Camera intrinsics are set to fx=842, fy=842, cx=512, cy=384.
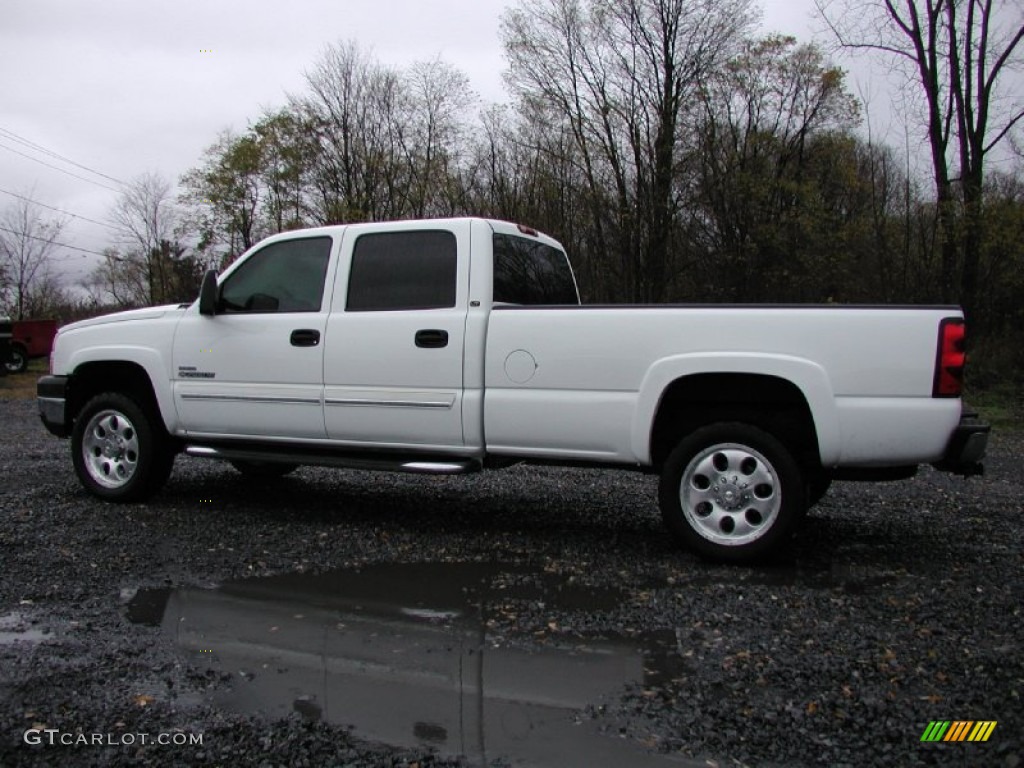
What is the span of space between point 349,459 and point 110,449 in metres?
2.13

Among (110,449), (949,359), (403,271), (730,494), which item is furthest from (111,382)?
(949,359)

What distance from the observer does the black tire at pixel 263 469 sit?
742 cm

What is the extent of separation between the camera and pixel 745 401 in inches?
190

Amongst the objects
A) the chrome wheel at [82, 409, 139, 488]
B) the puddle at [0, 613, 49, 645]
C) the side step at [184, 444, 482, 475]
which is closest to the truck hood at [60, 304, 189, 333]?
the chrome wheel at [82, 409, 139, 488]

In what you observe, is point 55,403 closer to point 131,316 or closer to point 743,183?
point 131,316

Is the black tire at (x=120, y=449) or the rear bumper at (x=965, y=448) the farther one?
the black tire at (x=120, y=449)

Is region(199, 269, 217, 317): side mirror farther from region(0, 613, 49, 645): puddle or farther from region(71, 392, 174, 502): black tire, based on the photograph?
region(0, 613, 49, 645): puddle

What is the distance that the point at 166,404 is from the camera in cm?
615

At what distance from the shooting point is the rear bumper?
171 inches

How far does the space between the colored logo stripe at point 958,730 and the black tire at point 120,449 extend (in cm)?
536

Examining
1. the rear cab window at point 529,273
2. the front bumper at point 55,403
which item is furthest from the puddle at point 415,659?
the front bumper at point 55,403

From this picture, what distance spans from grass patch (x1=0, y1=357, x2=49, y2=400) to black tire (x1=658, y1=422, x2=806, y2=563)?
50.1ft

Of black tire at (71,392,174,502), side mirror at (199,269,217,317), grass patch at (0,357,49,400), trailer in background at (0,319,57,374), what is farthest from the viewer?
trailer in background at (0,319,57,374)

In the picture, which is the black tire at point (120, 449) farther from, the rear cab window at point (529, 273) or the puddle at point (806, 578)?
the puddle at point (806, 578)
